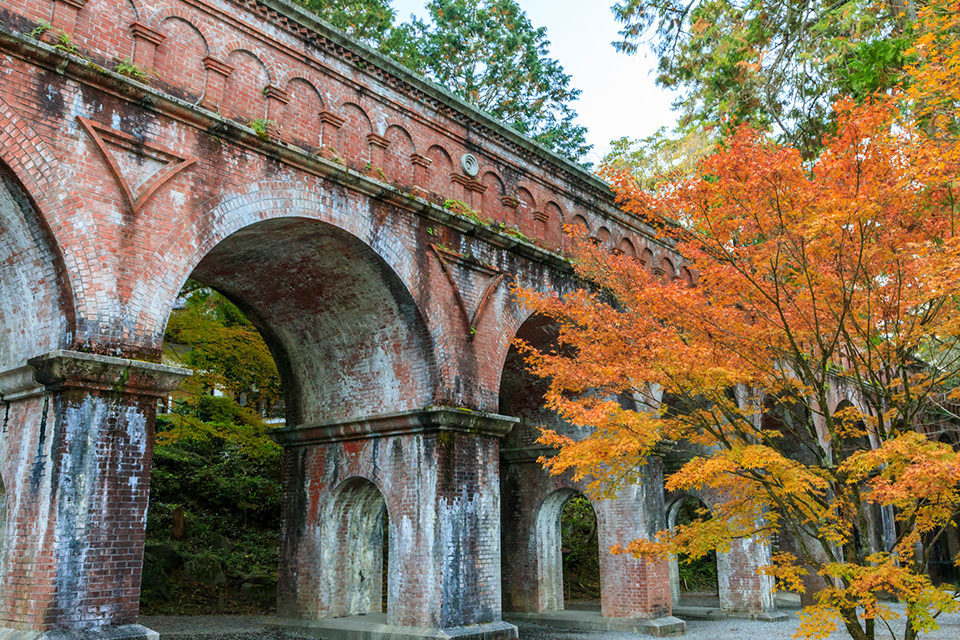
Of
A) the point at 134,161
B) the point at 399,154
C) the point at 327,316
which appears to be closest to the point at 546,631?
the point at 327,316

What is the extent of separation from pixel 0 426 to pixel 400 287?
17.6 ft

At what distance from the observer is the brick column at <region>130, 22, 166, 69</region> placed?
892 cm

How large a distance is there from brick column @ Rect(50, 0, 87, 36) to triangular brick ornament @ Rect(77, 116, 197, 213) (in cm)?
112

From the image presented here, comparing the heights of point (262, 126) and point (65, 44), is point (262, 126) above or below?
above

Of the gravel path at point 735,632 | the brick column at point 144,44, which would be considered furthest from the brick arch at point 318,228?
the gravel path at point 735,632

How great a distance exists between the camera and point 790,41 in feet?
49.3

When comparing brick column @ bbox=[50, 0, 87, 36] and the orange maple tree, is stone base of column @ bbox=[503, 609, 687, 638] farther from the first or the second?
brick column @ bbox=[50, 0, 87, 36]

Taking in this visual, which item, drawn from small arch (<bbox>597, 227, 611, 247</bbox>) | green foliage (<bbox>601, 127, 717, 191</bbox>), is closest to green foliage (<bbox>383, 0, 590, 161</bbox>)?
green foliage (<bbox>601, 127, 717, 191</bbox>)

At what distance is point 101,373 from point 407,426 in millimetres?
4944

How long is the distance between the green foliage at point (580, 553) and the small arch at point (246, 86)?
15510 millimetres

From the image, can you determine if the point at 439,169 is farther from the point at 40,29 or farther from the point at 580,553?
the point at 580,553

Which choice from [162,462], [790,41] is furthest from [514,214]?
[162,462]

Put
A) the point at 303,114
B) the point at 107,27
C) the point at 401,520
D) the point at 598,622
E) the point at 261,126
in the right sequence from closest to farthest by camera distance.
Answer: the point at 107,27, the point at 261,126, the point at 303,114, the point at 401,520, the point at 598,622

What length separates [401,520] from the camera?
36.8ft
